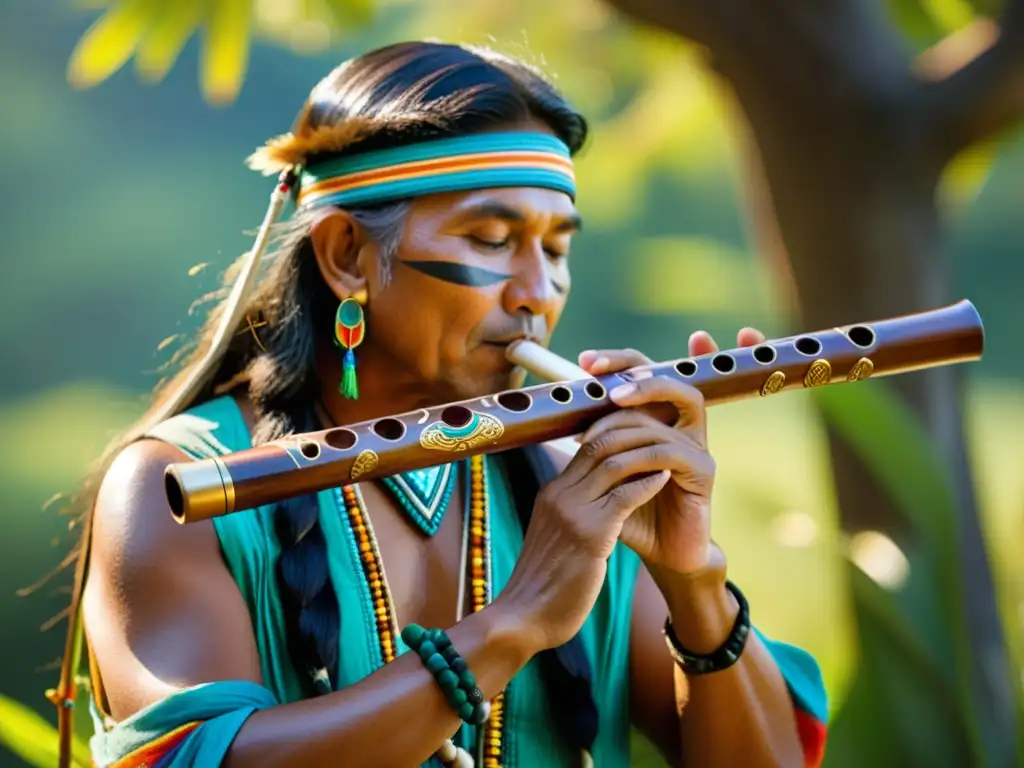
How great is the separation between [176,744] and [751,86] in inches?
93.1

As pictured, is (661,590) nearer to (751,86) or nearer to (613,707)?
(613,707)

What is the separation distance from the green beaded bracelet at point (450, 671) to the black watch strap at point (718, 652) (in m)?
0.39

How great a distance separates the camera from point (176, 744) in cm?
191

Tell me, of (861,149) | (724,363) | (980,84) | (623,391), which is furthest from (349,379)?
(980,84)

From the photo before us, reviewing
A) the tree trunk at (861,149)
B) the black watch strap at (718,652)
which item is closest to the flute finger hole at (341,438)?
the black watch strap at (718,652)

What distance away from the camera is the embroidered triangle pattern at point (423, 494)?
2.32 meters

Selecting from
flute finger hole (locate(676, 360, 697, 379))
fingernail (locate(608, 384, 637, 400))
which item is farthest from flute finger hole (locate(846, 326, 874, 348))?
fingernail (locate(608, 384, 637, 400))

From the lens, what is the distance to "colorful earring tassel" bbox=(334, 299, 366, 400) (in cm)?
228

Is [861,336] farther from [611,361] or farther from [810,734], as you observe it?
[810,734]

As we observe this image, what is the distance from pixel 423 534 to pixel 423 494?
0.19 ft

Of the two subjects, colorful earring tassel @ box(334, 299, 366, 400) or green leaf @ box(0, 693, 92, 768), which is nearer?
colorful earring tassel @ box(334, 299, 366, 400)

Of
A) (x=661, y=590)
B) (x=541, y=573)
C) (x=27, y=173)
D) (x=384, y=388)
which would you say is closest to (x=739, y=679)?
(x=661, y=590)

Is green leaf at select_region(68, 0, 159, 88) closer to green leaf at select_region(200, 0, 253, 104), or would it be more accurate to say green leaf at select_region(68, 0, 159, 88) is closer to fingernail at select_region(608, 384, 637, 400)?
green leaf at select_region(200, 0, 253, 104)

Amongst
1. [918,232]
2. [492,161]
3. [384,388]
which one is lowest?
[384,388]
